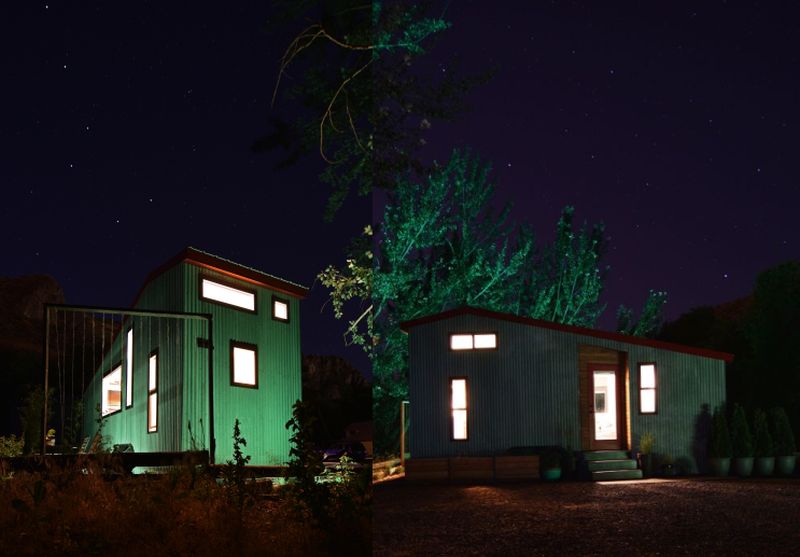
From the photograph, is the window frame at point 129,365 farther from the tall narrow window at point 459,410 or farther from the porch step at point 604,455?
the porch step at point 604,455

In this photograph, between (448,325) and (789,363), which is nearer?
(448,325)

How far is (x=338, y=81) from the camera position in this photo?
8812 millimetres

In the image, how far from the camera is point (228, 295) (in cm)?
1354

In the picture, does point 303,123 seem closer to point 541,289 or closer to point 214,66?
point 214,66

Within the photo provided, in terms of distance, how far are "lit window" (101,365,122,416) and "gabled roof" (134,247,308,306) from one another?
10.1ft

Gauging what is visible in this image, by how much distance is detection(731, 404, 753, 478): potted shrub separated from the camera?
53.7 ft

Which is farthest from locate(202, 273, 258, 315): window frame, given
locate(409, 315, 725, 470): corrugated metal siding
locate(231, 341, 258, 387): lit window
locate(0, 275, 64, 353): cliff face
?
locate(0, 275, 64, 353): cliff face

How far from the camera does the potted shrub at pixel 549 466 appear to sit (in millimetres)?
15594

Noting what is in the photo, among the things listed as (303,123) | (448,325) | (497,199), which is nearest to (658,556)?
(303,123)

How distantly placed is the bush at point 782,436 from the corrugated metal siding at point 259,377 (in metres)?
A: 8.84

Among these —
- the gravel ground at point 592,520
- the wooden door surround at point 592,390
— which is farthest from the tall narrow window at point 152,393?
the wooden door surround at point 592,390

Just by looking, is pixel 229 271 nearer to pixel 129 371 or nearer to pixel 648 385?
pixel 129 371

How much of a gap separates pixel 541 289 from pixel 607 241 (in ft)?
8.98

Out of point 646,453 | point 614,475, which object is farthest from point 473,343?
point 646,453
